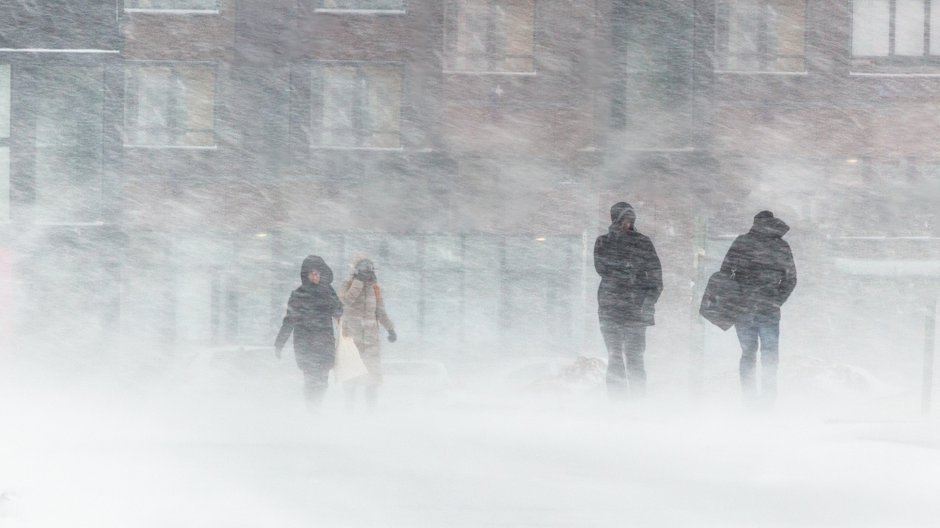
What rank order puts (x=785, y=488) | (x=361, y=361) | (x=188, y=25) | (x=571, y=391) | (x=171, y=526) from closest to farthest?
(x=171, y=526) < (x=785, y=488) < (x=361, y=361) < (x=571, y=391) < (x=188, y=25)

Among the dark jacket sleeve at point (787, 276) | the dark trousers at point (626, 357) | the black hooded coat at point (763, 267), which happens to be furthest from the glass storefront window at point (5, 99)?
the dark jacket sleeve at point (787, 276)

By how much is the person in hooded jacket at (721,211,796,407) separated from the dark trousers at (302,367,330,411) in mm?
4194

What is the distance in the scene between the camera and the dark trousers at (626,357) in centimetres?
1135

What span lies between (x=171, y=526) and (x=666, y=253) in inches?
944

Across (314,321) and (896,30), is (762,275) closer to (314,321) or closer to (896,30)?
(314,321)

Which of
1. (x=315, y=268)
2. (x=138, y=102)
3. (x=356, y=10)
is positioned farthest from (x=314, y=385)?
(x=138, y=102)

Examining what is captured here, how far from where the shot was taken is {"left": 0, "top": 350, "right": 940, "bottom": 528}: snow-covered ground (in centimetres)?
737

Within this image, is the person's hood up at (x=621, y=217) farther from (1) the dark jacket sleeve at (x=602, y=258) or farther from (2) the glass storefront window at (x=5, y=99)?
(2) the glass storefront window at (x=5, y=99)

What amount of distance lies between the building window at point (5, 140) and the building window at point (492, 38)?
30.6 feet

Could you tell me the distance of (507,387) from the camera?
86.4ft

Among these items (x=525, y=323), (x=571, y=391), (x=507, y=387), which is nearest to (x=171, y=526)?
(x=571, y=391)

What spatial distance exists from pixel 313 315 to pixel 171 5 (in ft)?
60.4

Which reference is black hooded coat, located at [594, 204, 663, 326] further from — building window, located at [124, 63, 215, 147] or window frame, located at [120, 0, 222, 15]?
window frame, located at [120, 0, 222, 15]

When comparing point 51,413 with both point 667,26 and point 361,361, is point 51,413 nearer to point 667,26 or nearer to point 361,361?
point 361,361
